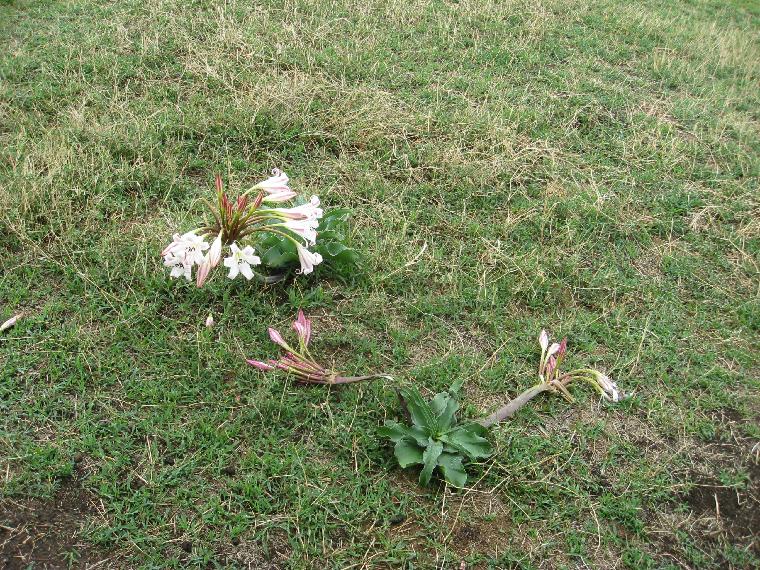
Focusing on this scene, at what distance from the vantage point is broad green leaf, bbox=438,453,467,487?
279cm

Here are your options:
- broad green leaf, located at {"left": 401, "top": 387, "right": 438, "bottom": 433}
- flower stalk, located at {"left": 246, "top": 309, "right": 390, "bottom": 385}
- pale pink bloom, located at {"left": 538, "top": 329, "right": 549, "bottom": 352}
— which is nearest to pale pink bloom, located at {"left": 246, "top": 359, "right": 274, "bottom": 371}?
flower stalk, located at {"left": 246, "top": 309, "right": 390, "bottom": 385}

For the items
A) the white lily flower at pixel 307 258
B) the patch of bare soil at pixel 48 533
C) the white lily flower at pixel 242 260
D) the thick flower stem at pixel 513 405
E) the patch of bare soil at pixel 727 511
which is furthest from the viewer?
the white lily flower at pixel 307 258

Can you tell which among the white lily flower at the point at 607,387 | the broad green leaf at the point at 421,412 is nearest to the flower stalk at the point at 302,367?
the broad green leaf at the point at 421,412

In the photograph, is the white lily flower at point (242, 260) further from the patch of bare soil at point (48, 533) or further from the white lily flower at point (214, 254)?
the patch of bare soil at point (48, 533)

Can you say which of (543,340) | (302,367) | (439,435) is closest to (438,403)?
(439,435)

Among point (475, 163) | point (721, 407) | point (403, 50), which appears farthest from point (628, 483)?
point (403, 50)

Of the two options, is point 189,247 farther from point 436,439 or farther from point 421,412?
point 436,439

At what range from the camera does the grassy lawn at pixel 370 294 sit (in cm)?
271

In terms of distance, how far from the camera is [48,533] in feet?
8.27

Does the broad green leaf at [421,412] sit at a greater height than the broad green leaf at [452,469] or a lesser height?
greater

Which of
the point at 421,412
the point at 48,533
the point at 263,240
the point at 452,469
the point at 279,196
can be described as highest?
the point at 279,196

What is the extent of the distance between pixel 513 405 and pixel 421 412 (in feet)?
1.63

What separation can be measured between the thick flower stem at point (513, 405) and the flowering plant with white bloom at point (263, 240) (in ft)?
3.54

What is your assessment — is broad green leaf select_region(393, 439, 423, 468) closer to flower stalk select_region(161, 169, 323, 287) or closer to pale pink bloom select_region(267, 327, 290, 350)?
pale pink bloom select_region(267, 327, 290, 350)
